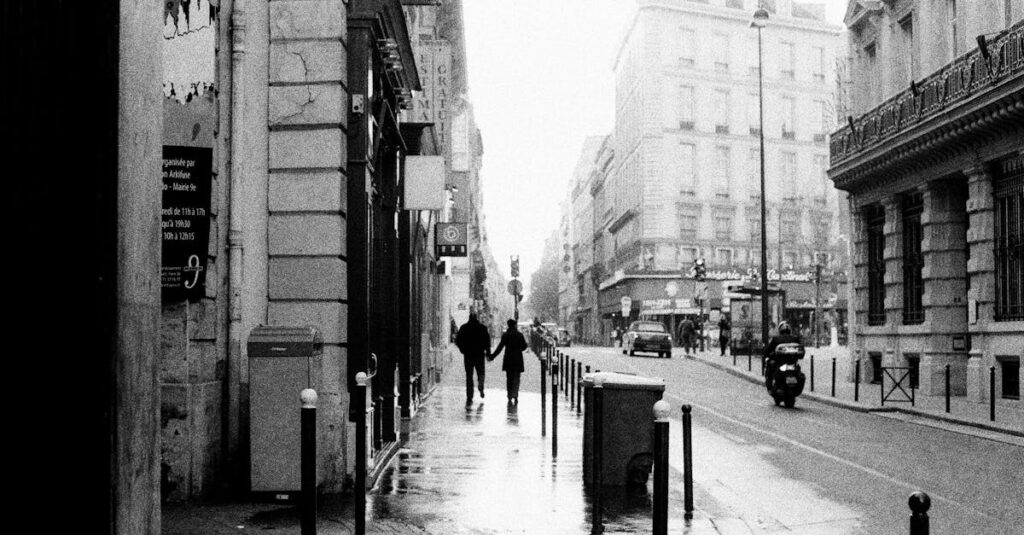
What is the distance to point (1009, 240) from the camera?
21.9m

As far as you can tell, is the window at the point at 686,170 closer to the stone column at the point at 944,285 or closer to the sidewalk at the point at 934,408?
the sidewalk at the point at 934,408

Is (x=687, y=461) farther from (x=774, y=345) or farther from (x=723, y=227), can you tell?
(x=723, y=227)

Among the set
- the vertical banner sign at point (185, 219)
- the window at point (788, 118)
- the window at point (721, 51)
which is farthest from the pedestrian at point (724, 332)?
the vertical banner sign at point (185, 219)

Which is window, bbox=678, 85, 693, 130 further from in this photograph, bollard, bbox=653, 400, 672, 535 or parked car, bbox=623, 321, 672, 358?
bollard, bbox=653, 400, 672, 535

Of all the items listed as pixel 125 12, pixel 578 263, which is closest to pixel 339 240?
pixel 125 12

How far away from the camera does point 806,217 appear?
277ft

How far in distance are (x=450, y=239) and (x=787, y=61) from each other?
6350 centimetres

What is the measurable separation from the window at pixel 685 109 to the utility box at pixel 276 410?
73937mm

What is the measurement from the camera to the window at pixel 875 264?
96.4ft

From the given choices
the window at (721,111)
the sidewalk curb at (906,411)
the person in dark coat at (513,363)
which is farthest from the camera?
the window at (721,111)

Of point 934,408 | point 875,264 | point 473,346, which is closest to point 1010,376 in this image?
point 934,408

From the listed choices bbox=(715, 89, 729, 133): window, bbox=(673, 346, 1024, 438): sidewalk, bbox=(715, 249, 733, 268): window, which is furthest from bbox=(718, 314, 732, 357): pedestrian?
bbox=(715, 89, 729, 133): window

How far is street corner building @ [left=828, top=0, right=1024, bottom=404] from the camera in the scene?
21.6 meters
